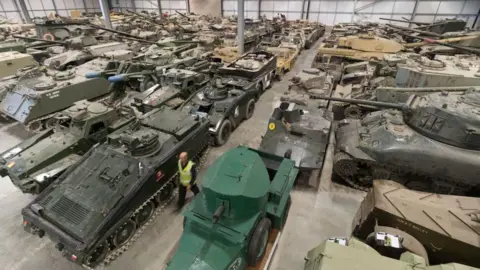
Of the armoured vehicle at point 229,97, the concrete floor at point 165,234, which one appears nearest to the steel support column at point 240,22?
the armoured vehicle at point 229,97

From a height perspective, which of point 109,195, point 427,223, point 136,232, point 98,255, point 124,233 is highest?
point 109,195

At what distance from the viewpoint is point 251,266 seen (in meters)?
4.42

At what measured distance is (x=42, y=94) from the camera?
8680 millimetres

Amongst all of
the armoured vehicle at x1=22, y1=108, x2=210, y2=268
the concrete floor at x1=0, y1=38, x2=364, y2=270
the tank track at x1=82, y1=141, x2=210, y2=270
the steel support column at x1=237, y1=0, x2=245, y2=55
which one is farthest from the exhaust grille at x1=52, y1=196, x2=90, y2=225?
the steel support column at x1=237, y1=0, x2=245, y2=55

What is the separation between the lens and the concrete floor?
4984 mm

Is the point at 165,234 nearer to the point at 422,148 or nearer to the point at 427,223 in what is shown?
the point at 427,223

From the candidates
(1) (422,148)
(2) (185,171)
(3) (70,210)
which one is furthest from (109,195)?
(1) (422,148)

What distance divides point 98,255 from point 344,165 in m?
5.67

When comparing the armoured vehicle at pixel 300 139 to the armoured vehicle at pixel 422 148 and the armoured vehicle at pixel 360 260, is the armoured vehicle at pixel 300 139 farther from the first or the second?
the armoured vehicle at pixel 360 260

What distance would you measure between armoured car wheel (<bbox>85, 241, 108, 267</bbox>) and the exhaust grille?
24.3 inches

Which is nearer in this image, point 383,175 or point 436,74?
point 383,175

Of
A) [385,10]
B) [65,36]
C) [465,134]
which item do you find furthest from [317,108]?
[385,10]

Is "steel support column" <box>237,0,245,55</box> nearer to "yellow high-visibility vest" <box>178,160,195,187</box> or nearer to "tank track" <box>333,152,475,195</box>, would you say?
"tank track" <box>333,152,475,195</box>

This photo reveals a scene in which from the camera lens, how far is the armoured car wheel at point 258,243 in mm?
4148
